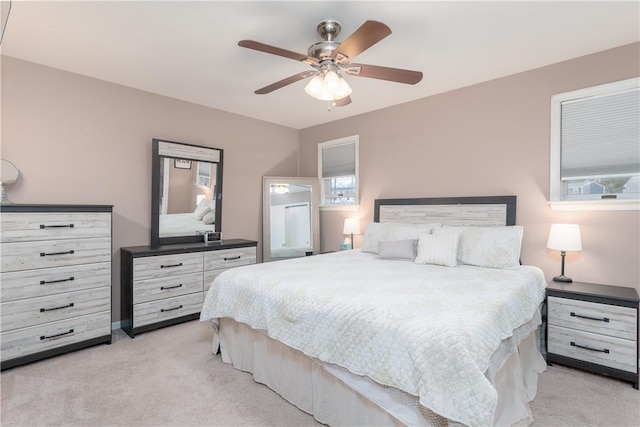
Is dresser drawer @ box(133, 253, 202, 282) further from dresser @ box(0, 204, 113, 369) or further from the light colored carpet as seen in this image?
the light colored carpet

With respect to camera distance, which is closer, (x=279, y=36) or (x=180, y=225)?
(x=279, y=36)

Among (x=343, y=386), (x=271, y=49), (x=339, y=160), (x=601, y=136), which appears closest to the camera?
(x=343, y=386)

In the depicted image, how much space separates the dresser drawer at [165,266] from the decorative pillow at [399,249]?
2127 millimetres

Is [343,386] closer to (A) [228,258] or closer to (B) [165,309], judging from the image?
(B) [165,309]

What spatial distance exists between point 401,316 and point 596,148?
8.80ft

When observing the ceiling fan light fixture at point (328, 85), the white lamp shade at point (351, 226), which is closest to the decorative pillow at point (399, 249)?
the white lamp shade at point (351, 226)

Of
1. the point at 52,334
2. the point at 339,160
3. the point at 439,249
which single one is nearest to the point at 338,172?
the point at 339,160

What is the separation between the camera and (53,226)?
2.71 meters

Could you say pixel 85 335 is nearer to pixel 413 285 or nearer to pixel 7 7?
pixel 7 7

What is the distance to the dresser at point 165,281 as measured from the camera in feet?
10.6

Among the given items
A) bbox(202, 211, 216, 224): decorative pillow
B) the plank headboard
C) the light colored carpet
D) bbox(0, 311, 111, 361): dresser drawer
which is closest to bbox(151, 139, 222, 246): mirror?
bbox(202, 211, 216, 224): decorative pillow

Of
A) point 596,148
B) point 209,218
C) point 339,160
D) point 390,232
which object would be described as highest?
point 339,160

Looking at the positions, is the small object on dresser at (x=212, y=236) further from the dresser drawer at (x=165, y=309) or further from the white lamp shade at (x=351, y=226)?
the white lamp shade at (x=351, y=226)

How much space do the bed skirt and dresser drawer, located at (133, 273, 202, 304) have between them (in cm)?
115
